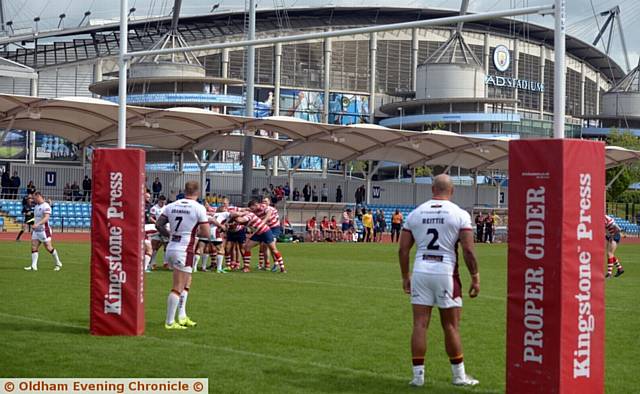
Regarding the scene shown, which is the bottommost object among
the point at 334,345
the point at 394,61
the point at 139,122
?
the point at 334,345

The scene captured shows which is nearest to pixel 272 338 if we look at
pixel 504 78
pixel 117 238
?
pixel 117 238

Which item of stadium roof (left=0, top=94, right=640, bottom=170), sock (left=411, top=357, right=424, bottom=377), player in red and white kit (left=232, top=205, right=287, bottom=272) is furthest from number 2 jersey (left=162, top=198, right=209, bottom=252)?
stadium roof (left=0, top=94, right=640, bottom=170)

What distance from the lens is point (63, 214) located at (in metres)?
46.2

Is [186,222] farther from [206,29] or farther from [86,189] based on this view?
[206,29]

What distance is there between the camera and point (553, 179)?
9055mm

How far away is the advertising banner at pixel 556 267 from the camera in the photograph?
9.02m

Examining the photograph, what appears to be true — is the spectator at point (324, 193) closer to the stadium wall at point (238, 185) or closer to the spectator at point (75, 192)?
the stadium wall at point (238, 185)

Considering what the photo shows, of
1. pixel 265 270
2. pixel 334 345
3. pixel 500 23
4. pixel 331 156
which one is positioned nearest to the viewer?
pixel 334 345

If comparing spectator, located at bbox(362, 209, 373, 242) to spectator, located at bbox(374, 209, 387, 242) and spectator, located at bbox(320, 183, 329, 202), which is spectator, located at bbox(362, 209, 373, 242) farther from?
spectator, located at bbox(320, 183, 329, 202)

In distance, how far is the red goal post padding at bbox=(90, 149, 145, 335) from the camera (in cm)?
1341

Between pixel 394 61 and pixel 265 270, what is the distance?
83.7 meters

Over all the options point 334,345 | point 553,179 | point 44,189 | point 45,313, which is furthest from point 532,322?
point 44,189

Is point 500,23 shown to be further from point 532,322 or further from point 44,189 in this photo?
point 532,322

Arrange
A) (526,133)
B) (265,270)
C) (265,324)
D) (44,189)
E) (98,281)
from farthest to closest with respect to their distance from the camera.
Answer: (526,133) < (44,189) < (265,270) < (265,324) < (98,281)
